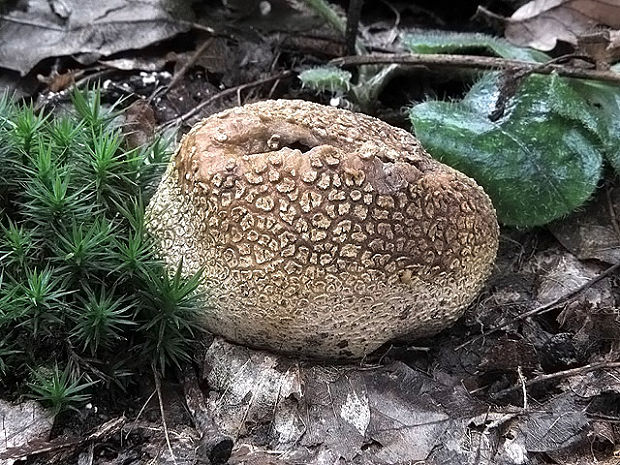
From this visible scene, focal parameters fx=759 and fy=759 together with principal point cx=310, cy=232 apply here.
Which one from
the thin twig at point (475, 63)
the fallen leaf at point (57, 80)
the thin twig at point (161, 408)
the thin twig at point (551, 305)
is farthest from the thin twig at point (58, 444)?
the thin twig at point (475, 63)

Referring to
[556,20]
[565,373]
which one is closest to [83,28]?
[556,20]

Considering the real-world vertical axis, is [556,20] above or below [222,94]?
above

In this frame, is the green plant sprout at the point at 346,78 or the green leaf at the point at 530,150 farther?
the green plant sprout at the point at 346,78

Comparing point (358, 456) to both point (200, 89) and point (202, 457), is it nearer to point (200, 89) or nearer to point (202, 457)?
point (202, 457)

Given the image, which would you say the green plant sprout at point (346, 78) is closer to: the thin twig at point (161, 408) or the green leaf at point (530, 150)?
the green leaf at point (530, 150)

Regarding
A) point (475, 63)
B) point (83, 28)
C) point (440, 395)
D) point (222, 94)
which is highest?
point (475, 63)

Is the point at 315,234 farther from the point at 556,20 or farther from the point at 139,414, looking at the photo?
the point at 556,20
